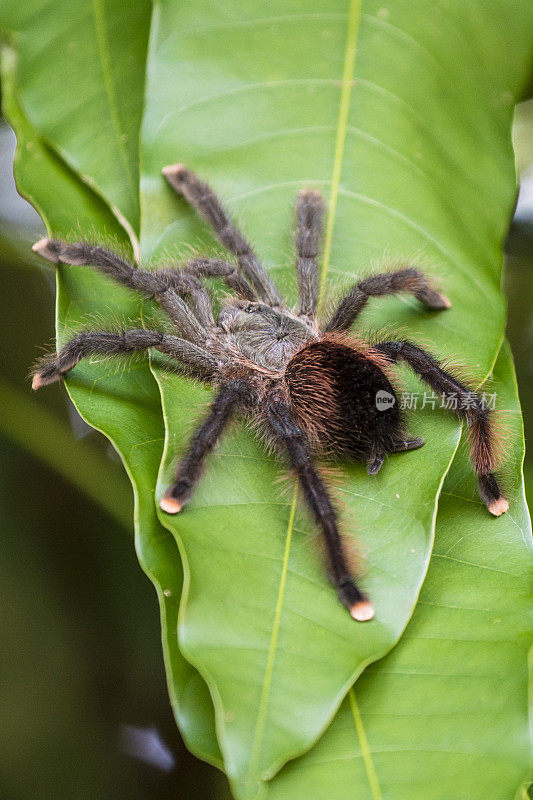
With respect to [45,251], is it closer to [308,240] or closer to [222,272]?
[222,272]

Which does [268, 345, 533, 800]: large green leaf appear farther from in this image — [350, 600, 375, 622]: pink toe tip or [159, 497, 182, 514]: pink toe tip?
[159, 497, 182, 514]: pink toe tip

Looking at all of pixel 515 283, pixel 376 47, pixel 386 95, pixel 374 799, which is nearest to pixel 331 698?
pixel 374 799

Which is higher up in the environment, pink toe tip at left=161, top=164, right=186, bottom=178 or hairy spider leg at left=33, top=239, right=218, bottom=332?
pink toe tip at left=161, top=164, right=186, bottom=178

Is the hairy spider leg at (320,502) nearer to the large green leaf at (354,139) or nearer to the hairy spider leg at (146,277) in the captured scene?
the large green leaf at (354,139)

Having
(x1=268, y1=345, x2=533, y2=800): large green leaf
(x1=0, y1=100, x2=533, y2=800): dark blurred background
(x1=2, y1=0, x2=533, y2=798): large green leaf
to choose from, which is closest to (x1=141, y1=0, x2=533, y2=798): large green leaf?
(x1=2, y1=0, x2=533, y2=798): large green leaf

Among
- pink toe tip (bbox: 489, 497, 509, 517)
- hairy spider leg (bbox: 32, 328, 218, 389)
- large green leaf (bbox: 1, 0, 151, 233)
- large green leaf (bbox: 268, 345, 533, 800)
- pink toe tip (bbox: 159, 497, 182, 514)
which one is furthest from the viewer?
large green leaf (bbox: 1, 0, 151, 233)

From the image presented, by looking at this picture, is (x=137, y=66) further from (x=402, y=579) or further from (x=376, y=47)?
(x=402, y=579)

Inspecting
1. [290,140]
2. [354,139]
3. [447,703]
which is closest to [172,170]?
[290,140]
